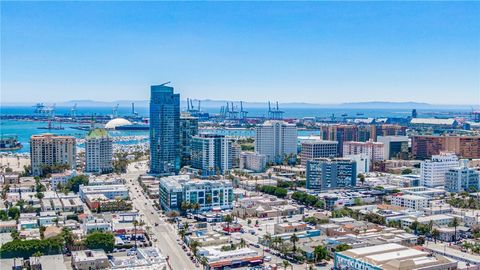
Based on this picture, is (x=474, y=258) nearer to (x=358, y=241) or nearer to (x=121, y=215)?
(x=358, y=241)

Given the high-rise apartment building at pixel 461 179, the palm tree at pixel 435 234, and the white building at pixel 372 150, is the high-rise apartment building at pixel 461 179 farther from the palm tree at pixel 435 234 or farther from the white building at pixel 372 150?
the palm tree at pixel 435 234

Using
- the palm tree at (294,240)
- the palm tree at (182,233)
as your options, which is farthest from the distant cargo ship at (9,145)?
the palm tree at (294,240)

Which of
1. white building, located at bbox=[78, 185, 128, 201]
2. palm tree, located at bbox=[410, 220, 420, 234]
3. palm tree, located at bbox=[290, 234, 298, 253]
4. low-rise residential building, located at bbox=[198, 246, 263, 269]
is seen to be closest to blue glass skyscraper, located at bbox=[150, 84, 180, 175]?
white building, located at bbox=[78, 185, 128, 201]

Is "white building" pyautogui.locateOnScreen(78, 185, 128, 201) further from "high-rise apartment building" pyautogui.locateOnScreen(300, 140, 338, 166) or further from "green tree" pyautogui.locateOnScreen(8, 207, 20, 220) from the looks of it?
"high-rise apartment building" pyautogui.locateOnScreen(300, 140, 338, 166)

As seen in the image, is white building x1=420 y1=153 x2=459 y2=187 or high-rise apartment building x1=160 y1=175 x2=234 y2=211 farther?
white building x1=420 y1=153 x2=459 y2=187

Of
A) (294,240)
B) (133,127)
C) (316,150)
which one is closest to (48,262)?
(294,240)

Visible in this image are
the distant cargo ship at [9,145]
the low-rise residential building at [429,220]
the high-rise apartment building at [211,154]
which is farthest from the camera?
the distant cargo ship at [9,145]
